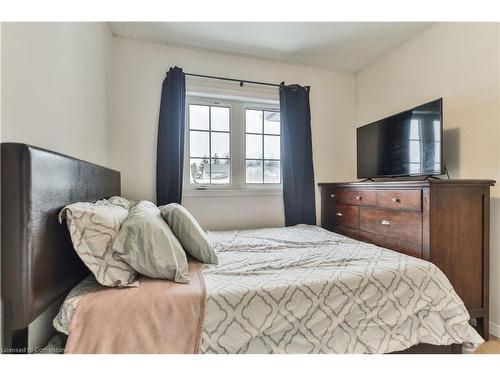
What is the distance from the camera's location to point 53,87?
48.9 inches

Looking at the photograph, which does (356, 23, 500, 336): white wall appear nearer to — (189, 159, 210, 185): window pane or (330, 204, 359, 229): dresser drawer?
(330, 204, 359, 229): dresser drawer

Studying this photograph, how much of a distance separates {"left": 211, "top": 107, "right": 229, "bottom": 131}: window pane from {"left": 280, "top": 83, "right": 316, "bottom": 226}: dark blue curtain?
61 cm

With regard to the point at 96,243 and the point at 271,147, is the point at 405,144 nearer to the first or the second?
the point at 271,147

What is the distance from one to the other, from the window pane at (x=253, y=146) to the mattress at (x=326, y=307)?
62.8 inches

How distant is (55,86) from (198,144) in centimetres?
149

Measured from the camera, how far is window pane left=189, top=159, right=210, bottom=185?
2.67 meters

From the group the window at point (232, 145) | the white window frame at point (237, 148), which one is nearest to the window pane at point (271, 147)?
the window at point (232, 145)

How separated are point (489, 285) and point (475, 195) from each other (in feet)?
2.22

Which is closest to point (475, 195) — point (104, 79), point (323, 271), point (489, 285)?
point (489, 285)

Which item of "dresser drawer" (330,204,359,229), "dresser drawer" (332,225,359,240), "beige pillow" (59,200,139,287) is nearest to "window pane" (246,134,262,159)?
"dresser drawer" (330,204,359,229)

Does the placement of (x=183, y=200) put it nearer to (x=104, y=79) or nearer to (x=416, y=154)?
(x=104, y=79)

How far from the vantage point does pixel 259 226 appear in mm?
2797

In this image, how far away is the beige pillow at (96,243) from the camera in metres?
1.01

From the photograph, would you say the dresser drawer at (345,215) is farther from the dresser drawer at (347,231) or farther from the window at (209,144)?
the window at (209,144)
